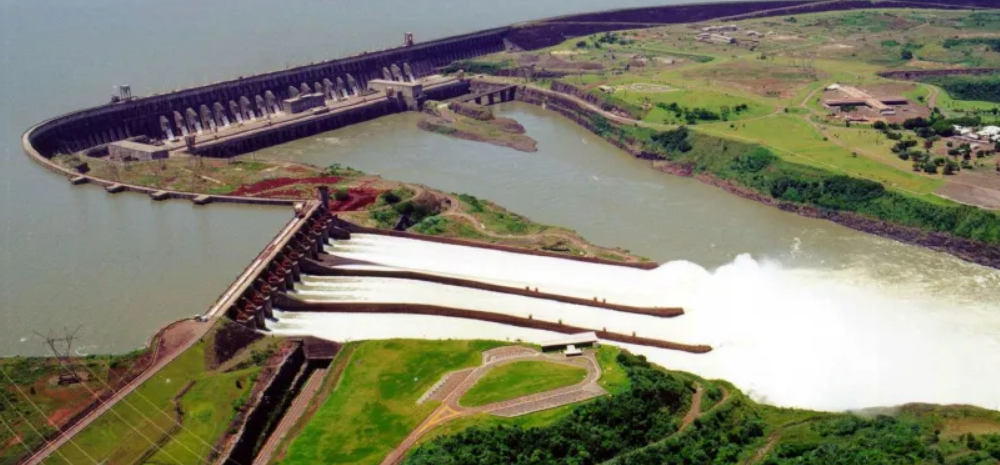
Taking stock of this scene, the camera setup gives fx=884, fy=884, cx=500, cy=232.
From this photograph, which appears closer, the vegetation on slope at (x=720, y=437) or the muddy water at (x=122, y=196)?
the vegetation on slope at (x=720, y=437)

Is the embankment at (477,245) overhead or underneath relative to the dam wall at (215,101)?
underneath

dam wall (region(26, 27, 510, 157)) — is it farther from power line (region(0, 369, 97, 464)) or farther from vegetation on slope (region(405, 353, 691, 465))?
vegetation on slope (region(405, 353, 691, 465))

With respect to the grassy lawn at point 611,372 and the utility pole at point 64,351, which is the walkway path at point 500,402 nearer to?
the grassy lawn at point 611,372

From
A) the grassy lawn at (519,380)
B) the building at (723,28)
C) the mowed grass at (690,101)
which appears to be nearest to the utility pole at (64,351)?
the grassy lawn at (519,380)

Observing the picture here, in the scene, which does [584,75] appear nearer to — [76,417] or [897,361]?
[897,361]

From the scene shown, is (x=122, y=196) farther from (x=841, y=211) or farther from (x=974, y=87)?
(x=974, y=87)

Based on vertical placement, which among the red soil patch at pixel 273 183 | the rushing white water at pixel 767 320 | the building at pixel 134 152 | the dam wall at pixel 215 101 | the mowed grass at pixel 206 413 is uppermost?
the dam wall at pixel 215 101

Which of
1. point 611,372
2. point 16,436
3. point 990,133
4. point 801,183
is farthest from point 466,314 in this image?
point 990,133
